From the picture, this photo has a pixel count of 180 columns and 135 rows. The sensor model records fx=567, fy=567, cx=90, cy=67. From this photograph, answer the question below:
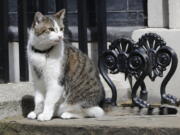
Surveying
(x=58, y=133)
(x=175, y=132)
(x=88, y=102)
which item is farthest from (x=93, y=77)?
(x=175, y=132)

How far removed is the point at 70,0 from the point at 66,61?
1.32 m

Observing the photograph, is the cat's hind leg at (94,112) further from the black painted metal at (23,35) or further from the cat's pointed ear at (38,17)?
the black painted metal at (23,35)

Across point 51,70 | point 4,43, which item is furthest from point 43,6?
point 51,70

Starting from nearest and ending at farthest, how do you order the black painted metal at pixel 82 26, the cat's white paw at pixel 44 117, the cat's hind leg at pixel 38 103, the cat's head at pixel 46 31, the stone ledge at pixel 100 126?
1. the stone ledge at pixel 100 126
2. the cat's head at pixel 46 31
3. the cat's white paw at pixel 44 117
4. the cat's hind leg at pixel 38 103
5. the black painted metal at pixel 82 26

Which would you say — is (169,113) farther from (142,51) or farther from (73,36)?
(73,36)

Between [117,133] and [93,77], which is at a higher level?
[93,77]

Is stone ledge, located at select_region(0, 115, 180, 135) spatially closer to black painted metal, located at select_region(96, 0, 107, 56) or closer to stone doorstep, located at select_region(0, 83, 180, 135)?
stone doorstep, located at select_region(0, 83, 180, 135)

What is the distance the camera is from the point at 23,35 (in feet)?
17.1

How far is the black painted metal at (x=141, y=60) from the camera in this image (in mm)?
4352

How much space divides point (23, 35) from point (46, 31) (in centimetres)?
123

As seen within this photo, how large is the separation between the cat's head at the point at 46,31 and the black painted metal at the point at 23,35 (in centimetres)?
108

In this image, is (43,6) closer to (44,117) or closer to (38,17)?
(38,17)

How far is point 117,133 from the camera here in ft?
12.7

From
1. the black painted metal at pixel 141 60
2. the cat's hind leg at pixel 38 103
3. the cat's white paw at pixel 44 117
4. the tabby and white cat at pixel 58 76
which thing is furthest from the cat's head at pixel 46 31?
the black painted metal at pixel 141 60
